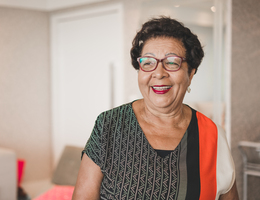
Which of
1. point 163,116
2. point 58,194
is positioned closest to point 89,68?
point 58,194

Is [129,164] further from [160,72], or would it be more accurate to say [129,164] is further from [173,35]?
[173,35]

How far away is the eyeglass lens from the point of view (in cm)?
119

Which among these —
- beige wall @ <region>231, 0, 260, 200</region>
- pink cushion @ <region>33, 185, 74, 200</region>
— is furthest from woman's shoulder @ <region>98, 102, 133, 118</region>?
beige wall @ <region>231, 0, 260, 200</region>

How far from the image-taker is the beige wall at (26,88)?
3979mm

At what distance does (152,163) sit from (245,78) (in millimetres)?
2212

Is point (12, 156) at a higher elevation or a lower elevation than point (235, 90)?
lower

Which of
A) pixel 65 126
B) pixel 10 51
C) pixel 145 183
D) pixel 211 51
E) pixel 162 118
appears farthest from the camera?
pixel 65 126

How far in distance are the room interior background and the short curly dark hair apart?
1771mm

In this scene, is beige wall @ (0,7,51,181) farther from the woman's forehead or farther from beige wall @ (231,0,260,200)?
the woman's forehead

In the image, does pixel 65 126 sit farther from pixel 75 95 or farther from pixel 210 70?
pixel 210 70

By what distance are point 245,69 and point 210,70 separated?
12.7 inches

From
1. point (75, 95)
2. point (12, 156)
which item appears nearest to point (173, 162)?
point (12, 156)

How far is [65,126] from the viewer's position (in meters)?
4.30

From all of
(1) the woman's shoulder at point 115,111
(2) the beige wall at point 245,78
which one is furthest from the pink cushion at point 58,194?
(1) the woman's shoulder at point 115,111
